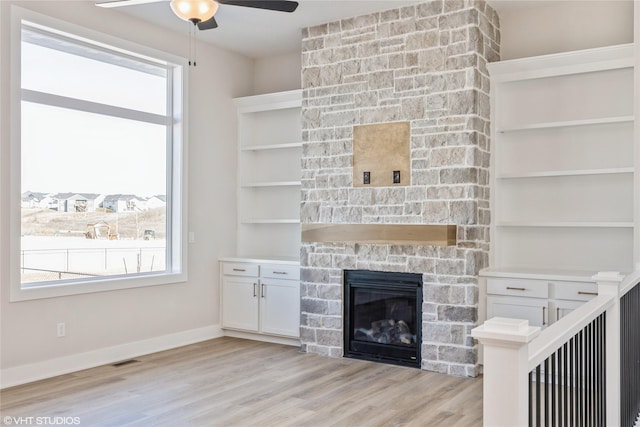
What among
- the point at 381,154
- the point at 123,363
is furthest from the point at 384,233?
the point at 123,363

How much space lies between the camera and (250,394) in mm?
4188

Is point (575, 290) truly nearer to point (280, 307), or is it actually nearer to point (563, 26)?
point (563, 26)

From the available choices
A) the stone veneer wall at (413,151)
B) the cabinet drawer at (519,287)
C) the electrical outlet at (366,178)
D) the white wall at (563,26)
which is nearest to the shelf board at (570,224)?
the stone veneer wall at (413,151)

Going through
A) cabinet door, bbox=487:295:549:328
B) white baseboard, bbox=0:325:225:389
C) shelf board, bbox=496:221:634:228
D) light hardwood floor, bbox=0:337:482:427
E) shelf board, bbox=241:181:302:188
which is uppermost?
shelf board, bbox=241:181:302:188

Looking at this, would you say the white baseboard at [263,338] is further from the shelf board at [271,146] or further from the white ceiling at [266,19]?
the white ceiling at [266,19]

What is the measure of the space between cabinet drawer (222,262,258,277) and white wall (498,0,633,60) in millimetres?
3298

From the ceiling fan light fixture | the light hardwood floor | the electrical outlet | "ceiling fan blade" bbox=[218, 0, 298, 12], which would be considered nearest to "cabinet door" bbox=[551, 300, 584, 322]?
the light hardwood floor

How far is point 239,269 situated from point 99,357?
1.71 metres

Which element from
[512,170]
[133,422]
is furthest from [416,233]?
[133,422]

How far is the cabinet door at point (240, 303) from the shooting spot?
602cm

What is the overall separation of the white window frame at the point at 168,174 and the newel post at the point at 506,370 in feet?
13.0

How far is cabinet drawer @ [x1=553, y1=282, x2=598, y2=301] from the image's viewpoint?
4.39 m

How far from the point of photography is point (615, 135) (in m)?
4.79

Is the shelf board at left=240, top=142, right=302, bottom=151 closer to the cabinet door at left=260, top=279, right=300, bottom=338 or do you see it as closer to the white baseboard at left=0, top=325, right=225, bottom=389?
the cabinet door at left=260, top=279, right=300, bottom=338
